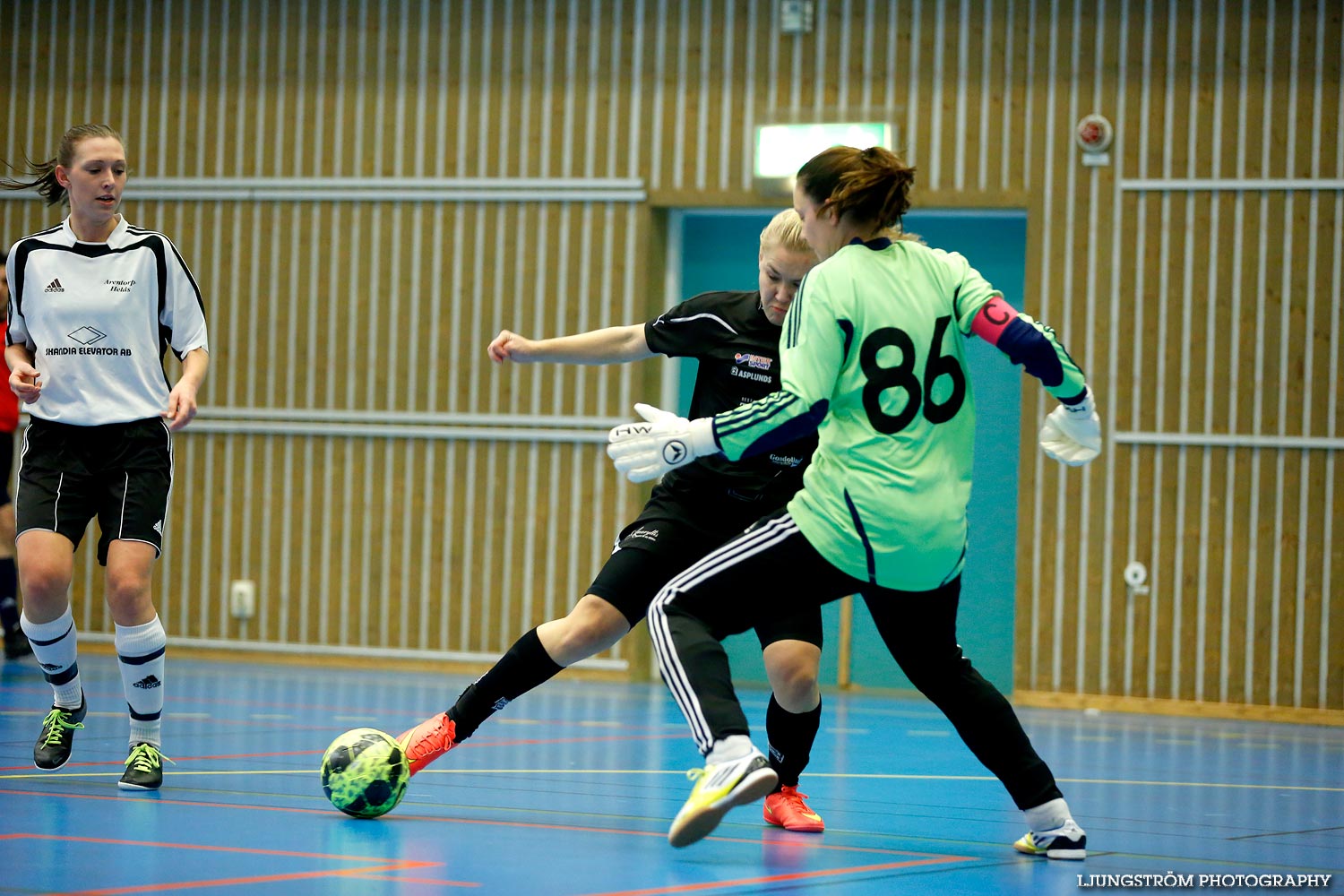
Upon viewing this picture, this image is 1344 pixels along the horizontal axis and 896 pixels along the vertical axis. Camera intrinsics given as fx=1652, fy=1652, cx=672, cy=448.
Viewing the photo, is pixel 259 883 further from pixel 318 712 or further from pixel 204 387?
pixel 204 387

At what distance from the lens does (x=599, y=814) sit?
4.39 m

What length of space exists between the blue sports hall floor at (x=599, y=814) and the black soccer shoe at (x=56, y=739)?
6 centimetres

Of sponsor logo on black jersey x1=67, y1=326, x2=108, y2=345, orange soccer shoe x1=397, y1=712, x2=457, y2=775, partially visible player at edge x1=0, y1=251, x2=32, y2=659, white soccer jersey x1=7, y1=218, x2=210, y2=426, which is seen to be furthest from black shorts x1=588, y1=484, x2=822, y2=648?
partially visible player at edge x1=0, y1=251, x2=32, y2=659

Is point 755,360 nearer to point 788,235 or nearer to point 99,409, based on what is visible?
point 788,235

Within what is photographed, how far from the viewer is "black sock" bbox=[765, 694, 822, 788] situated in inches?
175

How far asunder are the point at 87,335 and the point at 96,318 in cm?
5

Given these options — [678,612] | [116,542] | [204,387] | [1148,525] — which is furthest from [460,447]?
[678,612]

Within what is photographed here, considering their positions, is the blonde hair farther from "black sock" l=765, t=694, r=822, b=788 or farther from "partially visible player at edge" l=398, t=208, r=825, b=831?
"black sock" l=765, t=694, r=822, b=788

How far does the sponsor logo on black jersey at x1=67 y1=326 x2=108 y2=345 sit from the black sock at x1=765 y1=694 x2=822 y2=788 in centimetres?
215

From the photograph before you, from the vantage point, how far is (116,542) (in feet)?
14.9

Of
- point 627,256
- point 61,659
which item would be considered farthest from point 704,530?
point 627,256

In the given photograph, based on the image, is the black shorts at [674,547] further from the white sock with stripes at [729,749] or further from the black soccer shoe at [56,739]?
the black soccer shoe at [56,739]

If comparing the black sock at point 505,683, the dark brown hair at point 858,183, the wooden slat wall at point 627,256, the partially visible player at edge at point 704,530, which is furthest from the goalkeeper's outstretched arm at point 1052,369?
the wooden slat wall at point 627,256

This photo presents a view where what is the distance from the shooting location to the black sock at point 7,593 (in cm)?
927
